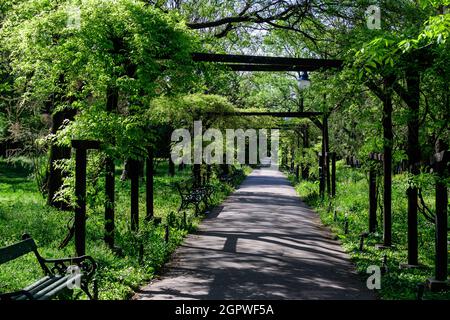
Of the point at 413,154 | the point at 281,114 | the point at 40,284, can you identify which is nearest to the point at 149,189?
the point at 413,154

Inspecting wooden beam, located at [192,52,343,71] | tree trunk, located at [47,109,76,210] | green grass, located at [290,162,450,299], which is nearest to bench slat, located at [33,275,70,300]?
green grass, located at [290,162,450,299]

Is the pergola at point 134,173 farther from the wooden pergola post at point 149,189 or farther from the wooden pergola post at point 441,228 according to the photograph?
the wooden pergola post at point 441,228

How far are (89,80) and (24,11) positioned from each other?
2.40 meters

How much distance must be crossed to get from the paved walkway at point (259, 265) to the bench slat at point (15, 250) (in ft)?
5.79

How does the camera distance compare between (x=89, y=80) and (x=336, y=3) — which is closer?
(x=89, y=80)

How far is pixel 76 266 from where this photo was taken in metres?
7.16

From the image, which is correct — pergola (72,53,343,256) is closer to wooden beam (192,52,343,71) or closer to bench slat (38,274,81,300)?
wooden beam (192,52,343,71)

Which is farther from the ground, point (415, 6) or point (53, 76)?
point (415, 6)

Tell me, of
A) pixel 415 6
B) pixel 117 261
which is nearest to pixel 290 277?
pixel 117 261

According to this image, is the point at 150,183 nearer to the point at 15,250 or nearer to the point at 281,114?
the point at 15,250

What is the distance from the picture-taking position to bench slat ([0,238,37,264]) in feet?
19.0

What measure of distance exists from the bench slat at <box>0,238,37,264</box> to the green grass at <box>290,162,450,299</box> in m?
5.02

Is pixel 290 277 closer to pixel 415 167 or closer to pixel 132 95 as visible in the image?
pixel 415 167
